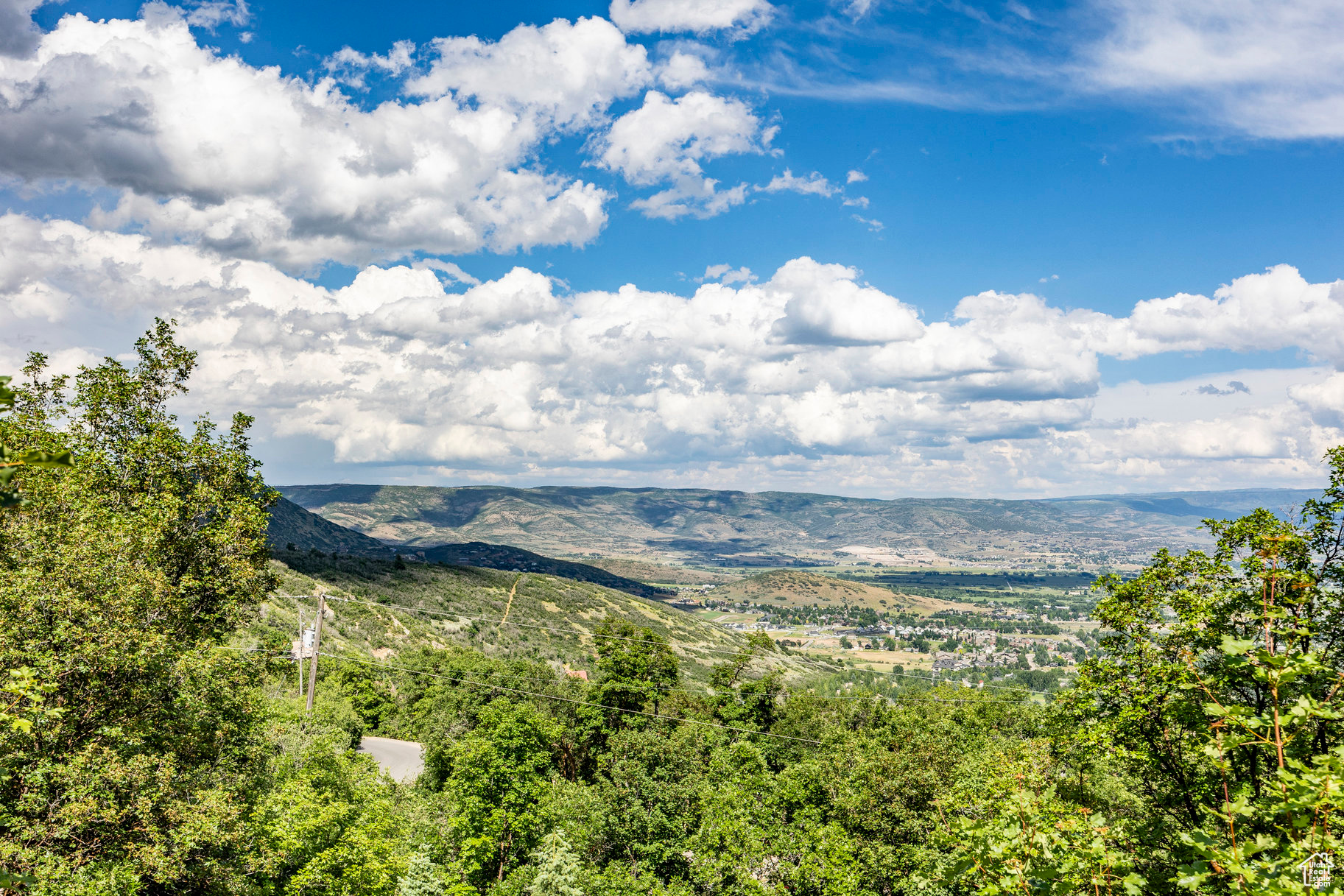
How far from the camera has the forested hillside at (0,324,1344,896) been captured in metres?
8.57

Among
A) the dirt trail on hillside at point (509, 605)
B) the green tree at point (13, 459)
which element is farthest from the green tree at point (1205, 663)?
the dirt trail on hillside at point (509, 605)

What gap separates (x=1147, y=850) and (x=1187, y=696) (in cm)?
416

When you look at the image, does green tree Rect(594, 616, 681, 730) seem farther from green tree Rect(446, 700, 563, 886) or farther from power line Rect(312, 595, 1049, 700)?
green tree Rect(446, 700, 563, 886)

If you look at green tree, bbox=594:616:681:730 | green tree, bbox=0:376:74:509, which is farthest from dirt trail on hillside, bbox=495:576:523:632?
green tree, bbox=0:376:74:509

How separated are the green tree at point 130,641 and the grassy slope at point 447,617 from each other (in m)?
48.8

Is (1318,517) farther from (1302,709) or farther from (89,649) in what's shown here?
(89,649)

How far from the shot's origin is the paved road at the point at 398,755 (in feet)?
183

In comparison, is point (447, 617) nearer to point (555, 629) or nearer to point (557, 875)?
point (555, 629)

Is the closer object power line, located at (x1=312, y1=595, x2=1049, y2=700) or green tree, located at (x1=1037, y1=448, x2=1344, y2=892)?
green tree, located at (x1=1037, y1=448, x2=1344, y2=892)

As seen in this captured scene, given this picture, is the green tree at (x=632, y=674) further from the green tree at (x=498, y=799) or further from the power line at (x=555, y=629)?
the green tree at (x=498, y=799)

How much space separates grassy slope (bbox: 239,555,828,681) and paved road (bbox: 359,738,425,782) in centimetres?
1596

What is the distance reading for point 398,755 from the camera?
6153cm

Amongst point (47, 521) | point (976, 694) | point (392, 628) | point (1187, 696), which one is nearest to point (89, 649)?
point (47, 521)

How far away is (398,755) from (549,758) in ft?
76.5
